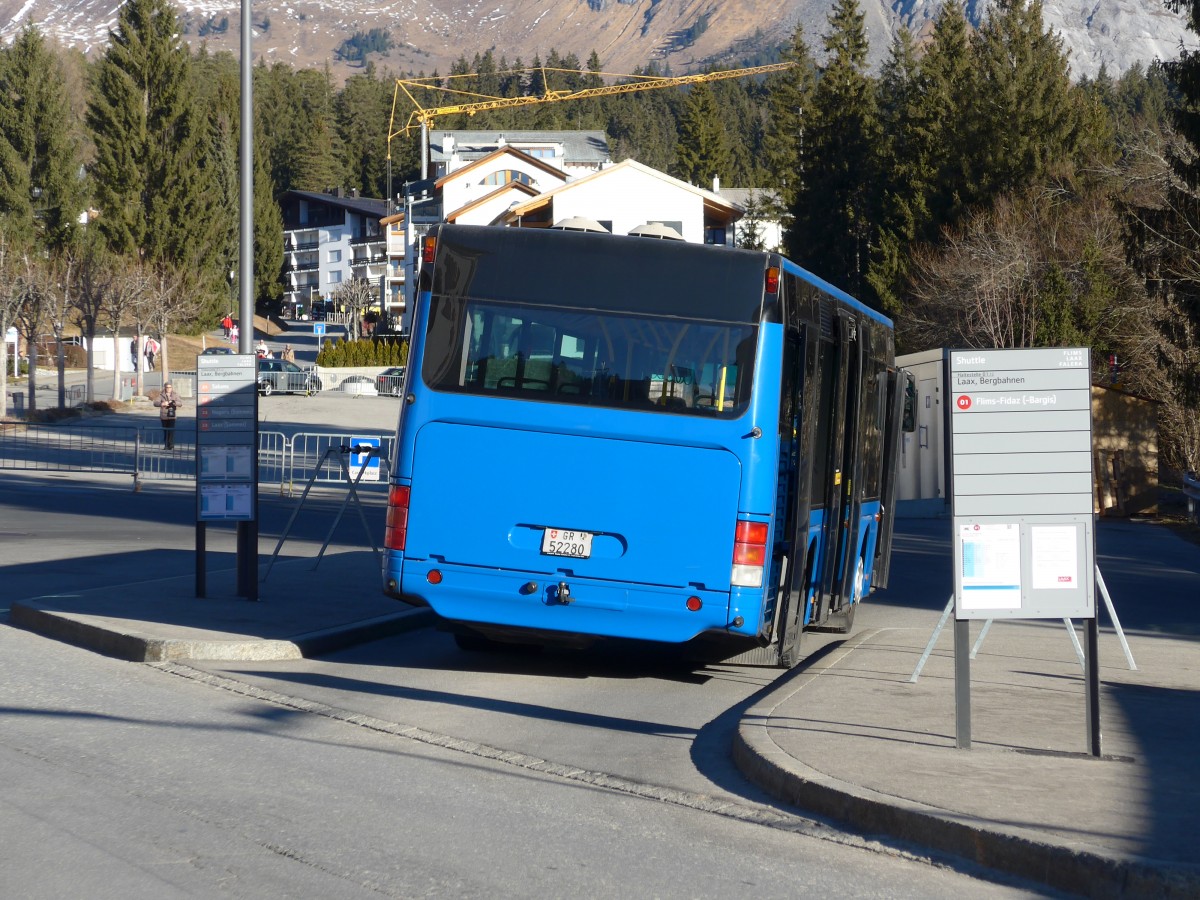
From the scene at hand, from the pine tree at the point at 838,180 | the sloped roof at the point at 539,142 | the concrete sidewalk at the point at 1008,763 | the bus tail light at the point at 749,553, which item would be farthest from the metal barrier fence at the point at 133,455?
the sloped roof at the point at 539,142

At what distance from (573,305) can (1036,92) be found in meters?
56.1

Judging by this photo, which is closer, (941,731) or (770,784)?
(770,784)

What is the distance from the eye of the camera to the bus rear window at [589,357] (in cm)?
981

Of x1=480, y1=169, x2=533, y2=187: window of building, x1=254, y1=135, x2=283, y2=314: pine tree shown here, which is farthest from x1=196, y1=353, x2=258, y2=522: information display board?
x1=254, y1=135, x2=283, y2=314: pine tree

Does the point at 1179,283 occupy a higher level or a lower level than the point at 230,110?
lower

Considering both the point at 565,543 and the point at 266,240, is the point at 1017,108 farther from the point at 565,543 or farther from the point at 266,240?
the point at 266,240

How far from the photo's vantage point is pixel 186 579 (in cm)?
1475

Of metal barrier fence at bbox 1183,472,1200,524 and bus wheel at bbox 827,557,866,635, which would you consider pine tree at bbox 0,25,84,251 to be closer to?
metal barrier fence at bbox 1183,472,1200,524

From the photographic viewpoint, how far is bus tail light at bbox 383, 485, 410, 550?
33.1ft

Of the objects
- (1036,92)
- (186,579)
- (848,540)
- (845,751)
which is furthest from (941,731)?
(1036,92)

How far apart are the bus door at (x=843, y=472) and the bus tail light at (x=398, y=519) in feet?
11.2

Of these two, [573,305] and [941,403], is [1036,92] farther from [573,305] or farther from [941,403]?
[573,305]

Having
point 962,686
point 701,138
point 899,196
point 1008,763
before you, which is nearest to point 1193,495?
point 962,686

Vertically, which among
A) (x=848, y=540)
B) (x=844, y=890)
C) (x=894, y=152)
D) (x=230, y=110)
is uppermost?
(x=230, y=110)
